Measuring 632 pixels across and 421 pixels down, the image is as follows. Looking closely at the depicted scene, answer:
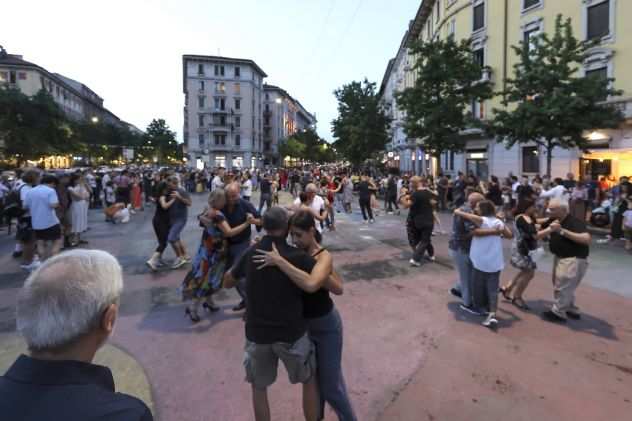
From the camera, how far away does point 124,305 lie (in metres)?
6.09

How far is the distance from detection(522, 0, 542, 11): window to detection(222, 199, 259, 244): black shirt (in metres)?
26.2

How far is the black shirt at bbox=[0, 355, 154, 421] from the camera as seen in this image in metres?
1.12

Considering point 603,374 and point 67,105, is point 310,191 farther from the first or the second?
point 67,105

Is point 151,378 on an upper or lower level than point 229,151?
lower

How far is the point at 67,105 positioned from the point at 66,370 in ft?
290

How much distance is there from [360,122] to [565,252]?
30.5 metres

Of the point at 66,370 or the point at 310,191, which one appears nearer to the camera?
the point at 66,370

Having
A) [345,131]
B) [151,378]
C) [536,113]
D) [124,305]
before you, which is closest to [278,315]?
[151,378]

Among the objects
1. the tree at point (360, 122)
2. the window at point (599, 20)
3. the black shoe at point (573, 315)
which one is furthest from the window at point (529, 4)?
the black shoe at point (573, 315)

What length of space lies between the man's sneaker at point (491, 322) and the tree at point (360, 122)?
30.3 metres

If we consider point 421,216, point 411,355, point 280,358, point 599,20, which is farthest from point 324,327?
point 599,20

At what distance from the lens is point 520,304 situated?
5898 millimetres

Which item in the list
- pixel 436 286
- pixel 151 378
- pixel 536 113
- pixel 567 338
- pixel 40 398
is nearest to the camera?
pixel 40 398

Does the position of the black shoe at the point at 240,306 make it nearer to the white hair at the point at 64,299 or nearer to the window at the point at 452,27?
the white hair at the point at 64,299
